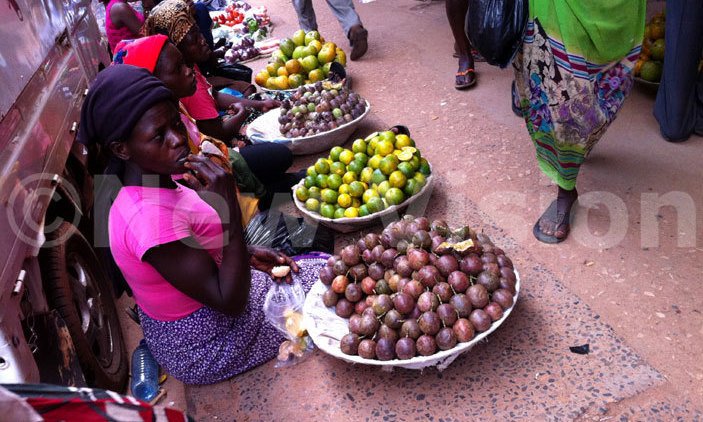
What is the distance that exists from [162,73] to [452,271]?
79.8 inches

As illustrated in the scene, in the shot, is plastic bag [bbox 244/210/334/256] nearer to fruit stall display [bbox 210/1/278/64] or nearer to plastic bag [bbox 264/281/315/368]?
plastic bag [bbox 264/281/315/368]

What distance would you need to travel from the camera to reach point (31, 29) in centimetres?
330

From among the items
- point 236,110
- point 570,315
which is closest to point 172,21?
point 236,110

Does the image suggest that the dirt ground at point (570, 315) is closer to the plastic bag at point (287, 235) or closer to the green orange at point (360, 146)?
the plastic bag at point (287, 235)

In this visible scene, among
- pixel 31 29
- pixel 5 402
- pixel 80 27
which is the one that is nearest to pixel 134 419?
pixel 5 402

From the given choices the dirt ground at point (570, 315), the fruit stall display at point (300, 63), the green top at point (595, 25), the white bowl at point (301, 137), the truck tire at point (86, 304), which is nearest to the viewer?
the dirt ground at point (570, 315)

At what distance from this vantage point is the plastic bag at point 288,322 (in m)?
2.70

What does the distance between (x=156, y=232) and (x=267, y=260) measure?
0.93 meters

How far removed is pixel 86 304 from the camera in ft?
9.54

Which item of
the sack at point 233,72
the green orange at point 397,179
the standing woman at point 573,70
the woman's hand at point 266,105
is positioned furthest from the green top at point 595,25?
the sack at point 233,72

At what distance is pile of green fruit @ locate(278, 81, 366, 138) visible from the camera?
4.44 metres

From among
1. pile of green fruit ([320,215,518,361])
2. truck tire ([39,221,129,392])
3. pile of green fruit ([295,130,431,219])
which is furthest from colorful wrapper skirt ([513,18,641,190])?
truck tire ([39,221,129,392])

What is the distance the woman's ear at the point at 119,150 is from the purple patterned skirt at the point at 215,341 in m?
0.75

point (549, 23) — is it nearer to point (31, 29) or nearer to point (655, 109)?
point (655, 109)
